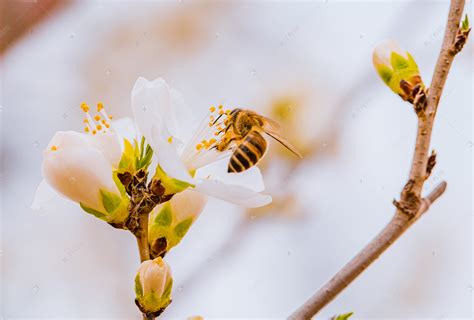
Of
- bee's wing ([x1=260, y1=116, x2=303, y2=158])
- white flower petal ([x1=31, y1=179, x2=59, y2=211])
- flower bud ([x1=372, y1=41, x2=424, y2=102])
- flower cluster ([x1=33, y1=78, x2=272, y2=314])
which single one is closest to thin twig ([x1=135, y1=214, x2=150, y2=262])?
flower cluster ([x1=33, y1=78, x2=272, y2=314])

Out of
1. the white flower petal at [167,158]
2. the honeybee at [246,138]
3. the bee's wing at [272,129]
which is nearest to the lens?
the white flower petal at [167,158]

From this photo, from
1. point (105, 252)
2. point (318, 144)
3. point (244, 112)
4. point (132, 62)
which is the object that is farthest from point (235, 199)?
point (132, 62)

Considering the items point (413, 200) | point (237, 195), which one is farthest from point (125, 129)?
point (413, 200)

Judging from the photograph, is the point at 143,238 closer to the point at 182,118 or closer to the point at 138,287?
the point at 138,287

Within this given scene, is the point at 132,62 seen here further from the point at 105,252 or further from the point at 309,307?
the point at 309,307

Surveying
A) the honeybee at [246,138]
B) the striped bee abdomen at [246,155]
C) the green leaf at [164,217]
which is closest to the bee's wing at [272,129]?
the honeybee at [246,138]

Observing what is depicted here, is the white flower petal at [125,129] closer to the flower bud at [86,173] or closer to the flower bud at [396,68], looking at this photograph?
the flower bud at [86,173]
